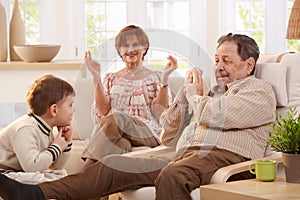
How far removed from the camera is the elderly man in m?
3.06

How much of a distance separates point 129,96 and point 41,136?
47cm

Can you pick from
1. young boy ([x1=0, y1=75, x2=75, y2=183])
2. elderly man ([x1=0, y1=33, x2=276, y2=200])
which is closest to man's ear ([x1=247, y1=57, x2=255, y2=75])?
elderly man ([x1=0, y1=33, x2=276, y2=200])

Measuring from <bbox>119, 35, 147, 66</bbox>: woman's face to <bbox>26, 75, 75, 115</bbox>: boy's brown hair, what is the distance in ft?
1.59

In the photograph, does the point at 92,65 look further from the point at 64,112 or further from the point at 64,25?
the point at 64,25

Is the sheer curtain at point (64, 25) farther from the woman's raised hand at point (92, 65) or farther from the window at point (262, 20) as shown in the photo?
the woman's raised hand at point (92, 65)

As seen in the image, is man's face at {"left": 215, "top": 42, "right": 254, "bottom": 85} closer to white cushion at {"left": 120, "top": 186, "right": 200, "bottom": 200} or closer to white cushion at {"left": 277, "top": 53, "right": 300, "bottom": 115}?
white cushion at {"left": 277, "top": 53, "right": 300, "bottom": 115}

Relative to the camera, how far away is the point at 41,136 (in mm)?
3213

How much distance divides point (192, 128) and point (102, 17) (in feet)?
10.7

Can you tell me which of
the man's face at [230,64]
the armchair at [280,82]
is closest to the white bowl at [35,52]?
the armchair at [280,82]

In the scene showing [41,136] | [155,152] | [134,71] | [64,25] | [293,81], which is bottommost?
[155,152]

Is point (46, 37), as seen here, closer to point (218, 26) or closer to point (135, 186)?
point (218, 26)

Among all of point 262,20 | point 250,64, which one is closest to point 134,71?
point 250,64

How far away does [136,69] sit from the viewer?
2990 mm

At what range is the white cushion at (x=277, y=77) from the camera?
11.0ft
